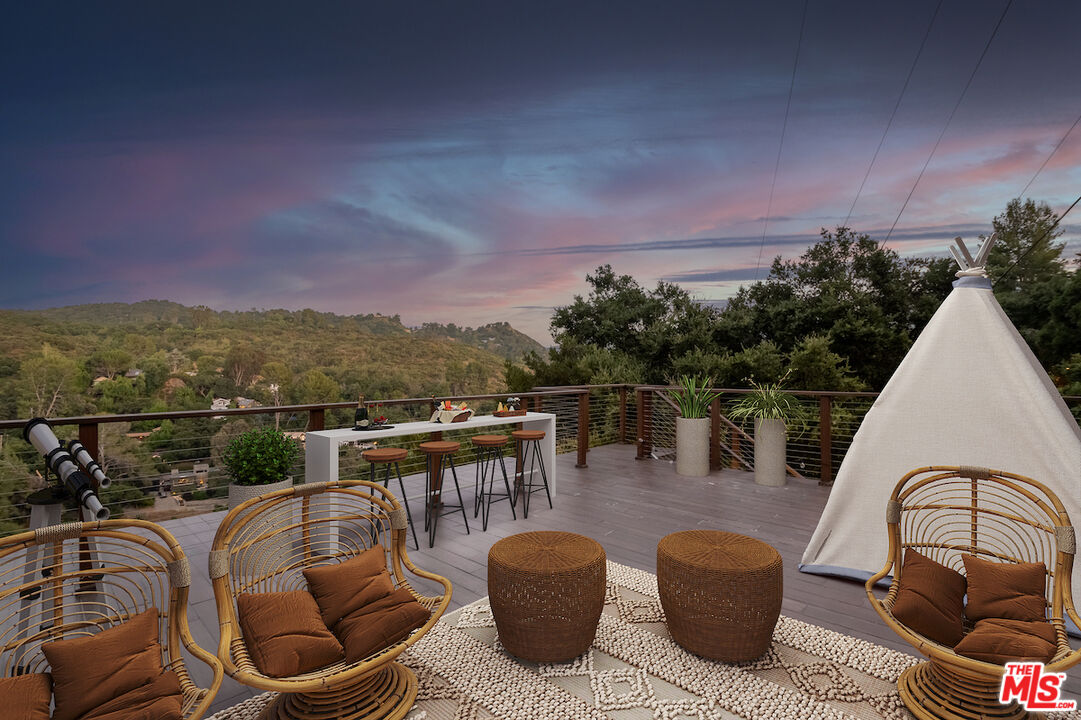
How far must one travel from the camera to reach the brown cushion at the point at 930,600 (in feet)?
6.24

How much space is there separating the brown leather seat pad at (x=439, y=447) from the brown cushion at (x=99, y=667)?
2375mm

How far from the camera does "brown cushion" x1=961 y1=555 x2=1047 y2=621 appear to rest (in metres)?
1.93

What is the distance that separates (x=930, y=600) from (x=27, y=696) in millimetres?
2912

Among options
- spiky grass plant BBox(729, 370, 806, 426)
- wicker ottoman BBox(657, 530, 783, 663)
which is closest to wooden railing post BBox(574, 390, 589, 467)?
spiky grass plant BBox(729, 370, 806, 426)

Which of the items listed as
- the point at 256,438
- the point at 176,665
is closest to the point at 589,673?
the point at 176,665

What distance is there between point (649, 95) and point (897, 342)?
7846 mm

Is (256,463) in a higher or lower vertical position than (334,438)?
lower

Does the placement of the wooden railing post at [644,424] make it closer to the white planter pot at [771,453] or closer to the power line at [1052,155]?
the white planter pot at [771,453]

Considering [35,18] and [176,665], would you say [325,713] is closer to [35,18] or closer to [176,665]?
[176,665]

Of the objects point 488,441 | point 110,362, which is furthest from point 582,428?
point 110,362

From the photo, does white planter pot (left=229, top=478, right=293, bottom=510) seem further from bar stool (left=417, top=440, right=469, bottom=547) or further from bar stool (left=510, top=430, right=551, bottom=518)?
bar stool (left=510, top=430, right=551, bottom=518)

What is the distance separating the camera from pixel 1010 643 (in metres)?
1.74

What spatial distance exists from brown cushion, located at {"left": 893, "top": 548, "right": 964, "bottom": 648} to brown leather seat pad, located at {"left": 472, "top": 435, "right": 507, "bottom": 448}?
9.25ft

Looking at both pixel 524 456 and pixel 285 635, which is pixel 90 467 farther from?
pixel 524 456
